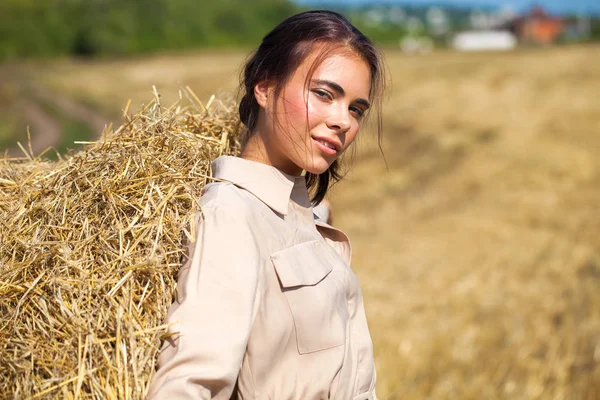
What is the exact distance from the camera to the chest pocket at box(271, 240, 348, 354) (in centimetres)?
188

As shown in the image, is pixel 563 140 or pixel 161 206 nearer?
pixel 161 206

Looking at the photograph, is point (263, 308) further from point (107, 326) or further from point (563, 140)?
point (563, 140)

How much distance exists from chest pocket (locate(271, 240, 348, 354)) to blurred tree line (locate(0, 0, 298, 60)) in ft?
179

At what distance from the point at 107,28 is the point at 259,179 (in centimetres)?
5740

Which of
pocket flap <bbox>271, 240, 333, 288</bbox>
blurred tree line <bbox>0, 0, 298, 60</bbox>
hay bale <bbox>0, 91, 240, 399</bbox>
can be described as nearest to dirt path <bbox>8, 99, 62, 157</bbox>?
hay bale <bbox>0, 91, 240, 399</bbox>

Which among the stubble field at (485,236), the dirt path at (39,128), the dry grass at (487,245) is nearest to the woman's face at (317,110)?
the stubble field at (485,236)

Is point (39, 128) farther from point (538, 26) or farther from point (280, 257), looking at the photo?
point (538, 26)

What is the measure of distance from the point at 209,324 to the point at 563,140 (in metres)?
13.8

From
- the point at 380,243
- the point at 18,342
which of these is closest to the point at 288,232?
the point at 18,342

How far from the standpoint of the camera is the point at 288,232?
2.02m

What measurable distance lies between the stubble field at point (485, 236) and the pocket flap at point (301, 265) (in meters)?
0.90

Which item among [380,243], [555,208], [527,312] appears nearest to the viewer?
[527,312]

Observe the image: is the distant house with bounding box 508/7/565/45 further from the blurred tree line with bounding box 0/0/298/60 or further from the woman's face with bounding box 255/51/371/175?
the woman's face with bounding box 255/51/371/175

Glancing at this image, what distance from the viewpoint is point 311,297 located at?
75.5 inches
